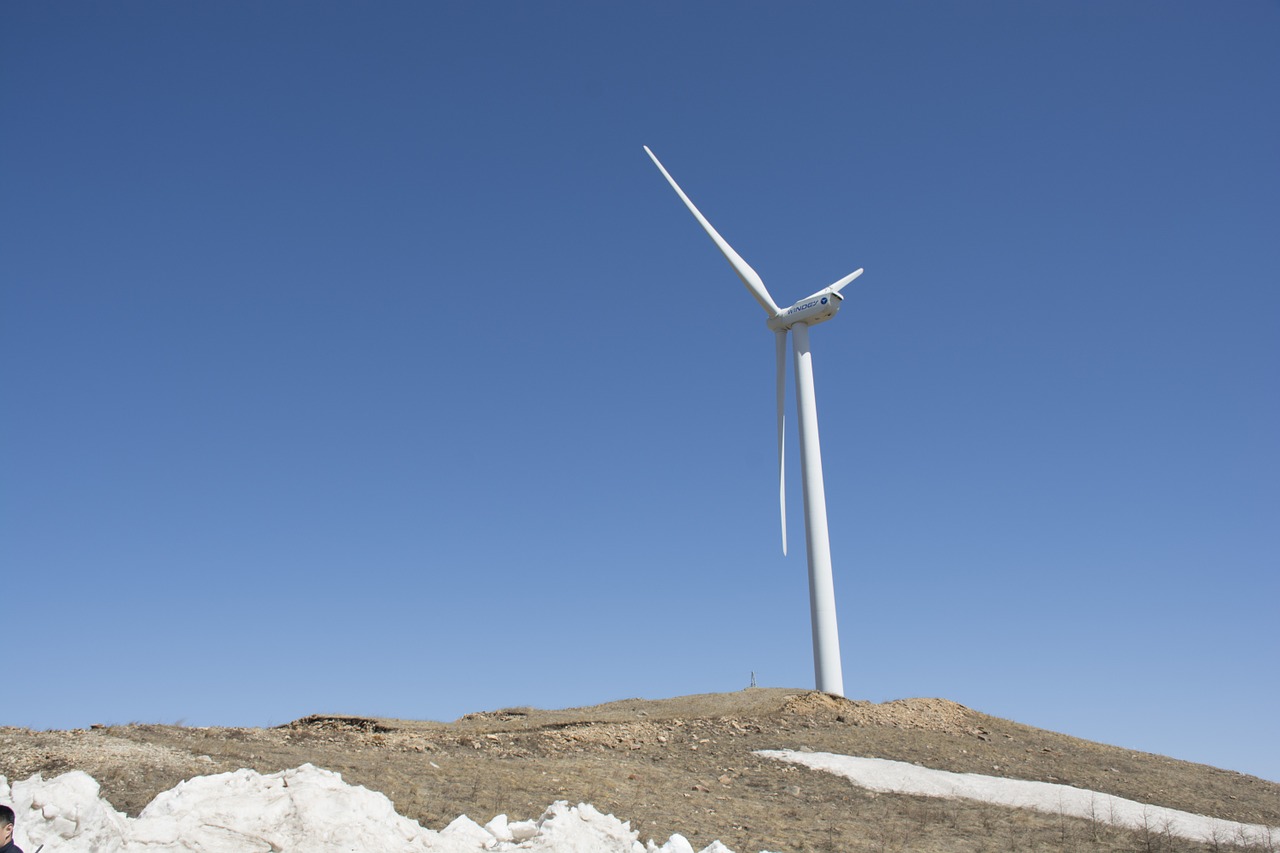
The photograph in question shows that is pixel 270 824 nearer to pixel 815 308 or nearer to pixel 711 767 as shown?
pixel 711 767

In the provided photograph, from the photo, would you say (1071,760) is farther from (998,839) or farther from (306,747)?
(306,747)

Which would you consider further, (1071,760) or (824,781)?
(1071,760)

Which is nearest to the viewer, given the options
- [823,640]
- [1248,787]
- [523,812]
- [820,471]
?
[523,812]

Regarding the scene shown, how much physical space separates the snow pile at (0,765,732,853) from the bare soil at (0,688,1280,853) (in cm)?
70

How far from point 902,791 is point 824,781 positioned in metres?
1.80

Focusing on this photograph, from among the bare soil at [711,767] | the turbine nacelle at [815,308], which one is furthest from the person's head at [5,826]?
the turbine nacelle at [815,308]

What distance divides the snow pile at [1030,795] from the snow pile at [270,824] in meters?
9.58

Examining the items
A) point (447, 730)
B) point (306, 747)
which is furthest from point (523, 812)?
point (447, 730)

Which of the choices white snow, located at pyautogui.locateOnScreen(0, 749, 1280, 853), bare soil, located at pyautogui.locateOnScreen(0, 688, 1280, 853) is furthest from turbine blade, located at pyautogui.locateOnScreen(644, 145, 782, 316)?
white snow, located at pyautogui.locateOnScreen(0, 749, 1280, 853)

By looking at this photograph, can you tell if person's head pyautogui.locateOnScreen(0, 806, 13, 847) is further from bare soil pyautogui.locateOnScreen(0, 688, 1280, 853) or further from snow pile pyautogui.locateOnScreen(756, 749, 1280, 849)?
snow pile pyautogui.locateOnScreen(756, 749, 1280, 849)

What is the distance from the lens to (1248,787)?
92.7ft

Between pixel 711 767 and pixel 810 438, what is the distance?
16834 mm

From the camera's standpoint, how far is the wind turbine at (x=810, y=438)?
3431 cm

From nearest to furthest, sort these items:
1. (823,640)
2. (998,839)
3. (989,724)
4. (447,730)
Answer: (998,839)
(447,730)
(989,724)
(823,640)
